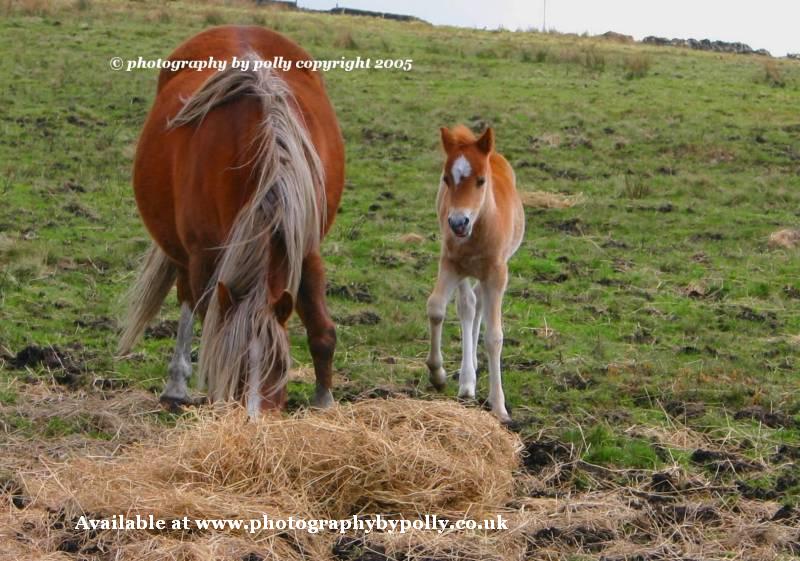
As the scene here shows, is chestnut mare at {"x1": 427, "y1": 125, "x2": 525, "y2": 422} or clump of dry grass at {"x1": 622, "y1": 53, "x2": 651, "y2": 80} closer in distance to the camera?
chestnut mare at {"x1": 427, "y1": 125, "x2": 525, "y2": 422}

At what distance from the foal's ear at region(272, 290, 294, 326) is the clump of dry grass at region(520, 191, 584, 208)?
278 inches

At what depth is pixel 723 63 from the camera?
69.6 feet

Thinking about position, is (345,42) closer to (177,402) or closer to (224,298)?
(177,402)

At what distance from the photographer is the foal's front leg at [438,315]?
6504 millimetres

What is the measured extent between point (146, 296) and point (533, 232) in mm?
4867

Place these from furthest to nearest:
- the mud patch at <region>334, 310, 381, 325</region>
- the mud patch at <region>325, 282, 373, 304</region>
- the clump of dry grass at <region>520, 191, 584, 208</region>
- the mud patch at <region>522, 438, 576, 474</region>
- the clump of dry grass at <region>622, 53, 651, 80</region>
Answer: the clump of dry grass at <region>622, 53, 651, 80</region> < the clump of dry grass at <region>520, 191, 584, 208</region> < the mud patch at <region>325, 282, 373, 304</region> < the mud patch at <region>334, 310, 381, 325</region> < the mud patch at <region>522, 438, 576, 474</region>

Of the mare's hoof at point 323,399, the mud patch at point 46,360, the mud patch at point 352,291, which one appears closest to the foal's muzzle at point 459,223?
the mare's hoof at point 323,399

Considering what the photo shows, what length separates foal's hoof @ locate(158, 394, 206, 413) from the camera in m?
6.12

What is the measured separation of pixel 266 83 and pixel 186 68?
1398 millimetres

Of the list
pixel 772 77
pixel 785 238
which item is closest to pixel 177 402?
pixel 785 238

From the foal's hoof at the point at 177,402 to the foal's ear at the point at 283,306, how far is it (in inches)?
61.8

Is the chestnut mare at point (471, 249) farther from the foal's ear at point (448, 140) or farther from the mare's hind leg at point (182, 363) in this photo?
the mare's hind leg at point (182, 363)

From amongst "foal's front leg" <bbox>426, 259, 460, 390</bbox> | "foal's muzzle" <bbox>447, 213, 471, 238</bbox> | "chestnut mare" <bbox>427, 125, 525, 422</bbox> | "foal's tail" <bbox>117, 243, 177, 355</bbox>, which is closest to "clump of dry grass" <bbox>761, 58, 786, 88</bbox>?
"chestnut mare" <bbox>427, 125, 525, 422</bbox>

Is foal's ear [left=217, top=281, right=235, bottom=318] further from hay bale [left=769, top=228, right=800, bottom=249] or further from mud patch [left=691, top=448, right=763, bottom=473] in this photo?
hay bale [left=769, top=228, right=800, bottom=249]
